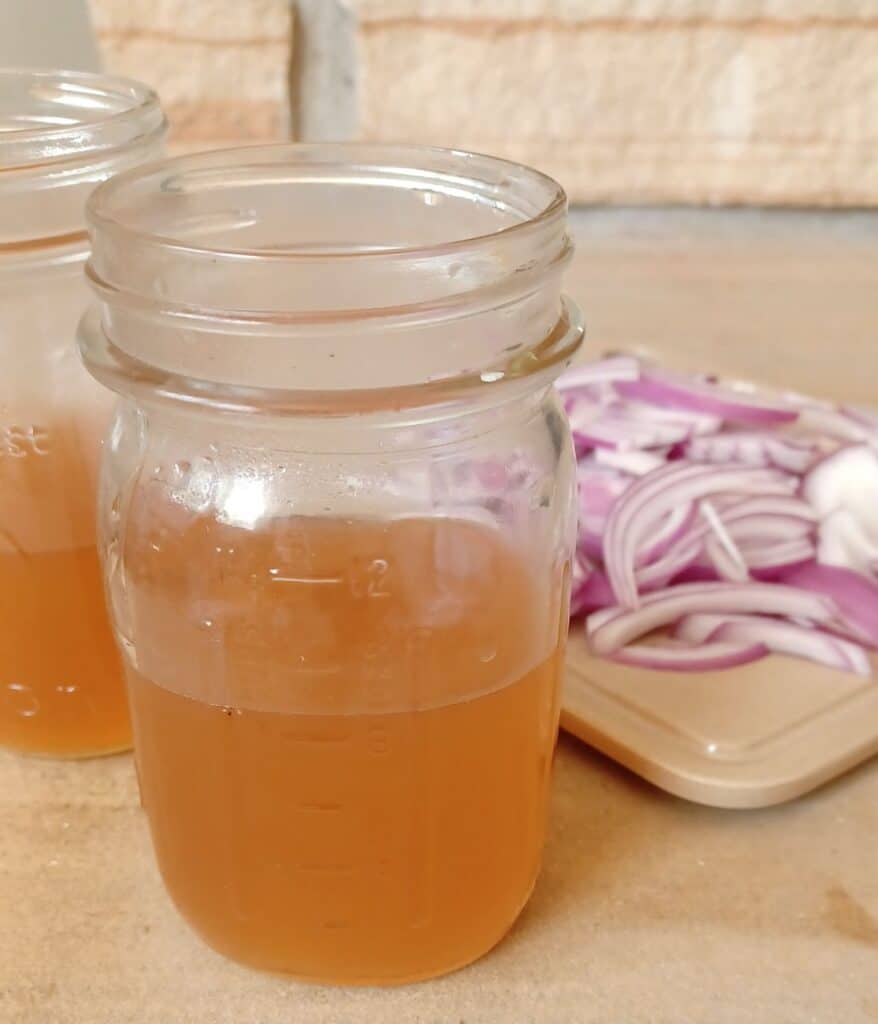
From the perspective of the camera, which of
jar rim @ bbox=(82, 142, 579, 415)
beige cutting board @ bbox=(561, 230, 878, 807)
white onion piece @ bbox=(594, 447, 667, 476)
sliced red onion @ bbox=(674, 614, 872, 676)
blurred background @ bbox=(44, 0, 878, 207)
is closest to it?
jar rim @ bbox=(82, 142, 579, 415)

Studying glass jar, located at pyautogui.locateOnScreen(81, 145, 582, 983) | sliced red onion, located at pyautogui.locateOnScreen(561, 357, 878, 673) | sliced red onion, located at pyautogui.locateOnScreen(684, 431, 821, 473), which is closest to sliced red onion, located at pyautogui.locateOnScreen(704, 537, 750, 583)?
sliced red onion, located at pyautogui.locateOnScreen(561, 357, 878, 673)

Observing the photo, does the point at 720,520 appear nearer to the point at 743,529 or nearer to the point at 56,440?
the point at 743,529

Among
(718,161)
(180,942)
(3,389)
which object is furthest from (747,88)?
(180,942)

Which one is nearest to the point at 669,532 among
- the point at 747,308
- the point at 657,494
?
the point at 657,494

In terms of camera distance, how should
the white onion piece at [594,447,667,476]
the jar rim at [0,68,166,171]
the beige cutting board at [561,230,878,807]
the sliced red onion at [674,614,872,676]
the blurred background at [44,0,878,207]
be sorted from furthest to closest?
the beige cutting board at [561,230,878,807], the blurred background at [44,0,878,207], the white onion piece at [594,447,667,476], the sliced red onion at [674,614,872,676], the jar rim at [0,68,166,171]

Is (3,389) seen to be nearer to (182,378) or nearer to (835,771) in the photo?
(182,378)

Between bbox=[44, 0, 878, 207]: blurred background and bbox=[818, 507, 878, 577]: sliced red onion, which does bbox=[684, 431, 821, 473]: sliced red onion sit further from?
bbox=[44, 0, 878, 207]: blurred background
